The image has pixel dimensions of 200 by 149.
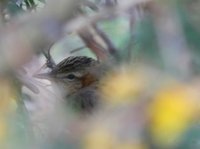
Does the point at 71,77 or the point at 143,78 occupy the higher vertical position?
the point at 143,78

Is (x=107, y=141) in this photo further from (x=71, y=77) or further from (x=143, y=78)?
(x=71, y=77)

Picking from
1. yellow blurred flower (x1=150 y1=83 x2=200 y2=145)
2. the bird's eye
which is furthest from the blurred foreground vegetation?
the bird's eye

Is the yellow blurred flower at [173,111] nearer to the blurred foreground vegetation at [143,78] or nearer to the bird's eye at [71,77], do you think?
the blurred foreground vegetation at [143,78]

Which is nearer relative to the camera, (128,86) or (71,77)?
(128,86)

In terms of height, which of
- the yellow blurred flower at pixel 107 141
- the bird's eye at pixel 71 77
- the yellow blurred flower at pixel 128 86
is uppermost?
the yellow blurred flower at pixel 128 86

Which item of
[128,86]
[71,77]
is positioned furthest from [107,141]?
[71,77]

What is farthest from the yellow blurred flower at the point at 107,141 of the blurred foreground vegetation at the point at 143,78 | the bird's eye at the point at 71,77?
the bird's eye at the point at 71,77

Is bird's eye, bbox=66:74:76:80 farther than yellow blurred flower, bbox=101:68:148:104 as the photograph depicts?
Yes

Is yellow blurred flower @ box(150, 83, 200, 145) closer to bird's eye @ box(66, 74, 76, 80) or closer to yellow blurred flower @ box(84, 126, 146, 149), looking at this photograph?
yellow blurred flower @ box(84, 126, 146, 149)
